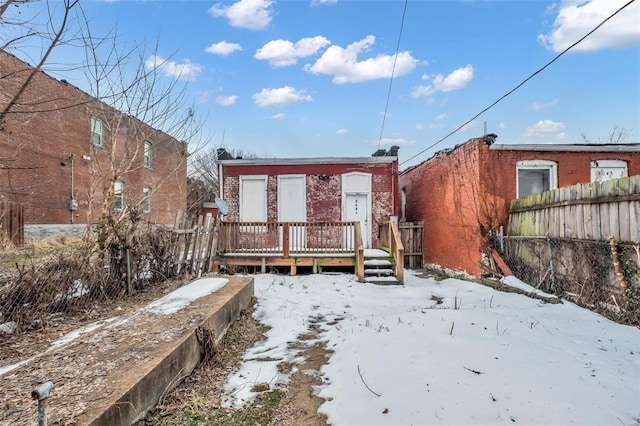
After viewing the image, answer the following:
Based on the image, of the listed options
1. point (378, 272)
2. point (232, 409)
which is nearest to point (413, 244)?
point (378, 272)

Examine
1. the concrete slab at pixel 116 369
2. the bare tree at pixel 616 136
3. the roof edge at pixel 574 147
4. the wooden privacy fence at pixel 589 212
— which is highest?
the bare tree at pixel 616 136

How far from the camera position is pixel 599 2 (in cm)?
515

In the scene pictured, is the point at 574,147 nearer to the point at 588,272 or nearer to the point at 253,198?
the point at 588,272

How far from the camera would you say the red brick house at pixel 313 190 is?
1212 cm

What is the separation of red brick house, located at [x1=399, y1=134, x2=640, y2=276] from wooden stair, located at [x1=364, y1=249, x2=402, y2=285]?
211 centimetres

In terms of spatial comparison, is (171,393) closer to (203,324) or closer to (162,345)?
(162,345)

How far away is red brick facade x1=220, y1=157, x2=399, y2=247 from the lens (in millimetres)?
12109

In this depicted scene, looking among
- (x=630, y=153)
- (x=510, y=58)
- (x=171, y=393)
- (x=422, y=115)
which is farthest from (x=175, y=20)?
(x=630, y=153)

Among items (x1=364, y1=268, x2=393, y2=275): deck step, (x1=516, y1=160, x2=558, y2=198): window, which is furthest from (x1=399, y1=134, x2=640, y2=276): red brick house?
(x1=364, y1=268, x2=393, y2=275): deck step

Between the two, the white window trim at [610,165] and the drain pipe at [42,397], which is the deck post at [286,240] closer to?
the drain pipe at [42,397]

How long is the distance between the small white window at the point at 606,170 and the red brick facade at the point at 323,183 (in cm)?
553

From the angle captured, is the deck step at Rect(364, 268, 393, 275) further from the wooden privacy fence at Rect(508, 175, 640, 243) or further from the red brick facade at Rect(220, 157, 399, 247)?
the wooden privacy fence at Rect(508, 175, 640, 243)

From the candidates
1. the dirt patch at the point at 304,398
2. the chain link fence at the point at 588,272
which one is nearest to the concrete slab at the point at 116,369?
the dirt patch at the point at 304,398


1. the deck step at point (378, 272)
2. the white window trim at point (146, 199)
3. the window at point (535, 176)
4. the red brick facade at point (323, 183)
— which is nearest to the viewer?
the white window trim at point (146, 199)
